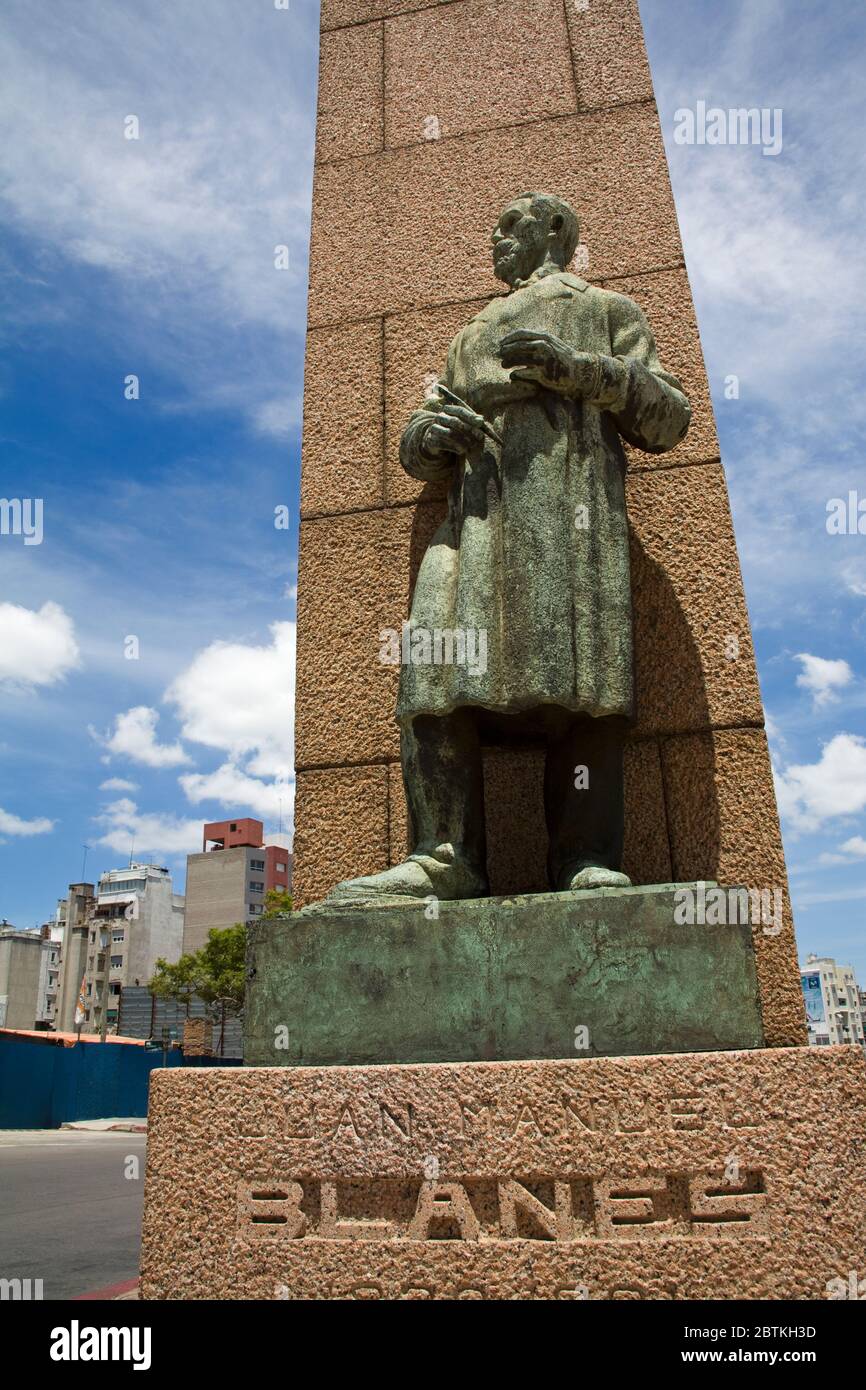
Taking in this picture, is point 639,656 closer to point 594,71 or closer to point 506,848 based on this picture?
point 506,848

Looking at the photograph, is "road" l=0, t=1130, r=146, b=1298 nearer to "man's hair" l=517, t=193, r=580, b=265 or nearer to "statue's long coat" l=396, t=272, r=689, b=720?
"statue's long coat" l=396, t=272, r=689, b=720

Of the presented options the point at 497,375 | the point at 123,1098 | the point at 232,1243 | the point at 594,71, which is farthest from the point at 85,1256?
the point at 123,1098

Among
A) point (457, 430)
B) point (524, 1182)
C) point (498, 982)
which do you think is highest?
point (457, 430)

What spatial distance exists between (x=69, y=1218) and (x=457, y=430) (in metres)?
8.47

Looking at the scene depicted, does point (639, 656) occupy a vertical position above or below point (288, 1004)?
above

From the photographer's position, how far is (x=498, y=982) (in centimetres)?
284

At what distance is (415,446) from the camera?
12.4 feet

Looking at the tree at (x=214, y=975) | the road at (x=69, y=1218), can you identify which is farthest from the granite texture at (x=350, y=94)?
the tree at (x=214, y=975)

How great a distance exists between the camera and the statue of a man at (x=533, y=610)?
3.20 metres

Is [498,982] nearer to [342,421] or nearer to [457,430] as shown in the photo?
[457,430]

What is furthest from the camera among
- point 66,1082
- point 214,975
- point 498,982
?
point 214,975

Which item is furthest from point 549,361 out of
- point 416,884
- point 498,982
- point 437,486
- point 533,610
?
point 498,982
